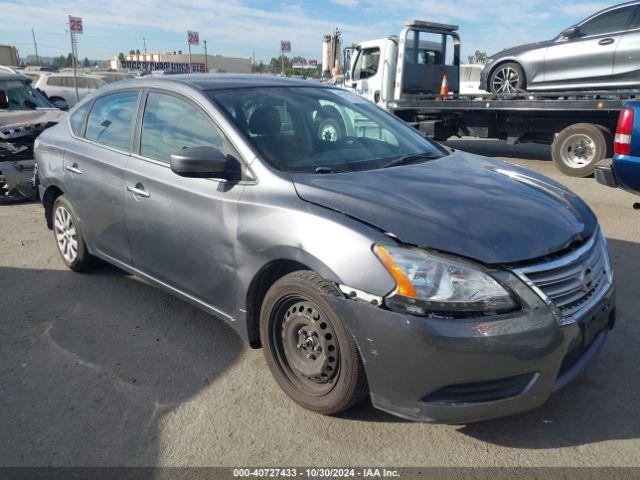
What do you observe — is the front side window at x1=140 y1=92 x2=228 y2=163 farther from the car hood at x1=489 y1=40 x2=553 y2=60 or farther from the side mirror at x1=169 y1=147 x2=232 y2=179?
the car hood at x1=489 y1=40 x2=553 y2=60

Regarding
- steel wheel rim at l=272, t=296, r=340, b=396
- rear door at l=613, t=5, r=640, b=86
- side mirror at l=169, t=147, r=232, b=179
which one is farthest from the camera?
rear door at l=613, t=5, r=640, b=86

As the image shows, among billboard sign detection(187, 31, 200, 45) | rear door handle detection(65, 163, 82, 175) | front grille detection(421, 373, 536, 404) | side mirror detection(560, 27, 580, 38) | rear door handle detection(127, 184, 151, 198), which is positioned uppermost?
billboard sign detection(187, 31, 200, 45)

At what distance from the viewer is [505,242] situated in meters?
2.48

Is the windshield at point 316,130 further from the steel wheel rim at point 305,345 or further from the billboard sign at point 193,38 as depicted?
the billboard sign at point 193,38

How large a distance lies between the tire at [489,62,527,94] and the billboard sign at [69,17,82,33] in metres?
11.2

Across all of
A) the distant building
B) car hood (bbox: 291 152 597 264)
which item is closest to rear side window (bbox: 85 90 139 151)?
car hood (bbox: 291 152 597 264)

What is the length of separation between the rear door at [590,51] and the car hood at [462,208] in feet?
25.0

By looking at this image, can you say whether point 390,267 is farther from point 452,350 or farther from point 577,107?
point 577,107

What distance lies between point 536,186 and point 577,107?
713 centimetres

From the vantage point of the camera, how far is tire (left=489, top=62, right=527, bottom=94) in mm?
10914

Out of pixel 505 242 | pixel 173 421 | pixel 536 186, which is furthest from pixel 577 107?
pixel 173 421

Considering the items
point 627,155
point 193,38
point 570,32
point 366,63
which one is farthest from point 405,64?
point 193,38

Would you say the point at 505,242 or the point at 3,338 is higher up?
the point at 505,242

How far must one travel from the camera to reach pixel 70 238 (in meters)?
4.86
